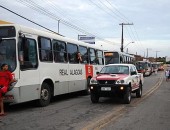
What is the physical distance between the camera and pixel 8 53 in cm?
1302

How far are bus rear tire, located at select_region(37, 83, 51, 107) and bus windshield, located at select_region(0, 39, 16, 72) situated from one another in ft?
7.12

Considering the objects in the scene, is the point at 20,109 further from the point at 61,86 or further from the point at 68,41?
the point at 68,41

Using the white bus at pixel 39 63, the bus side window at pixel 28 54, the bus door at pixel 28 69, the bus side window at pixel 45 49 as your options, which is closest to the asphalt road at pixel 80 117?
the bus door at pixel 28 69

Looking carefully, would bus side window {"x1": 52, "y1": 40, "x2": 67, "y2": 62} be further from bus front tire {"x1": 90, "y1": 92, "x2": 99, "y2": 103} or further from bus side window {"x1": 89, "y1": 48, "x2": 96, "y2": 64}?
bus side window {"x1": 89, "y1": 48, "x2": 96, "y2": 64}

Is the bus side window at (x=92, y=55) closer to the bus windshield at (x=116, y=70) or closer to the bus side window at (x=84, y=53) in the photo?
the bus side window at (x=84, y=53)

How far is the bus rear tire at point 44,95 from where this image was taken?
47.8 ft

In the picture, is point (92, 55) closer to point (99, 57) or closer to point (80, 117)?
→ point (99, 57)

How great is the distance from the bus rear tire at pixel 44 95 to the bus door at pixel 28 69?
0.48 meters

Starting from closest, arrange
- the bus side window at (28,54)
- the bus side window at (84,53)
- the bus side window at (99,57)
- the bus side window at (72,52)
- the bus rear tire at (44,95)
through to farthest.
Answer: the bus side window at (28,54) → the bus rear tire at (44,95) → the bus side window at (72,52) → the bus side window at (84,53) → the bus side window at (99,57)

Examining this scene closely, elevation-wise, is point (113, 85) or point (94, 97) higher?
point (113, 85)

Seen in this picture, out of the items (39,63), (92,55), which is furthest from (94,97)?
(92,55)

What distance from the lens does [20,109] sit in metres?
14.1

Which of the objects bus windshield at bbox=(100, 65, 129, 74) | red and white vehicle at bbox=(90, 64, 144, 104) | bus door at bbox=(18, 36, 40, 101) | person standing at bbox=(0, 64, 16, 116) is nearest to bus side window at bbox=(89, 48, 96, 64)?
bus windshield at bbox=(100, 65, 129, 74)

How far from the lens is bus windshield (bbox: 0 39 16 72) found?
12914mm
